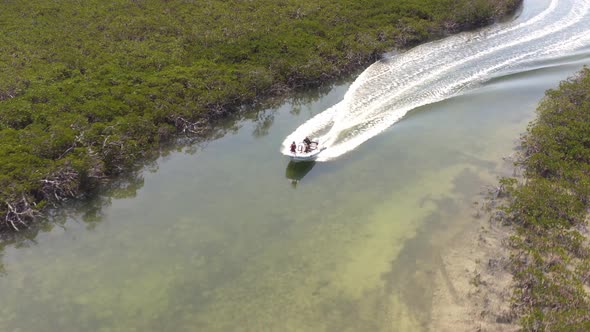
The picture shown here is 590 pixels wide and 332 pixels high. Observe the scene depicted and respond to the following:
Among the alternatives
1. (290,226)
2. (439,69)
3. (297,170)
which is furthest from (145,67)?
(439,69)

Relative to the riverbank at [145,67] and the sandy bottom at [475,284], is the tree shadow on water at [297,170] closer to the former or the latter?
the riverbank at [145,67]

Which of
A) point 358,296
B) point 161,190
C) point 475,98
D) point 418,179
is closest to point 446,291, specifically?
point 358,296

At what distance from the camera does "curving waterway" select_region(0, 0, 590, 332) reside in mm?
17859

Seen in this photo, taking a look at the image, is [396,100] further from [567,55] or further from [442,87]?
[567,55]

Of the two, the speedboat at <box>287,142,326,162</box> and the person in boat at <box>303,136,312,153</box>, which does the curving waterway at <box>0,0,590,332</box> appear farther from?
the person in boat at <box>303,136,312,153</box>

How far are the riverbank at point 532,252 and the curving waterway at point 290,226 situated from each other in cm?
84

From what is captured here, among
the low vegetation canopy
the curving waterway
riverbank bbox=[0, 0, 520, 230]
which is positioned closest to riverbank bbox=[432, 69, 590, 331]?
the low vegetation canopy

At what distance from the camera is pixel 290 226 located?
869 inches

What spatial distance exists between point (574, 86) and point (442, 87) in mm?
9197

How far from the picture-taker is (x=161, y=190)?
25.2 m

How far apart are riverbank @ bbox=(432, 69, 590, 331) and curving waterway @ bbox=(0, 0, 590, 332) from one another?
0.84m

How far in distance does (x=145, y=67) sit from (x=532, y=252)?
30.7 m

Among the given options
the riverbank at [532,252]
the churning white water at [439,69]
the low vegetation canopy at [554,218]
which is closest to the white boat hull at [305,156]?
the churning white water at [439,69]

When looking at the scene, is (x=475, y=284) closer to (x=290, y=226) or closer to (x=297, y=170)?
(x=290, y=226)
